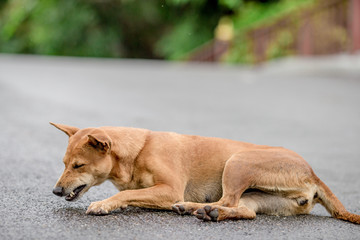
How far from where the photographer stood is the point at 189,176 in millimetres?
4625

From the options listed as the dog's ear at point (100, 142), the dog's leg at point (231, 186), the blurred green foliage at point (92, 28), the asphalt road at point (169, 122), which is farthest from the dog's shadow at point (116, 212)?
the blurred green foliage at point (92, 28)

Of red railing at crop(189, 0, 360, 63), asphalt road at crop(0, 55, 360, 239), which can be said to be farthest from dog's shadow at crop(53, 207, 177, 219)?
red railing at crop(189, 0, 360, 63)

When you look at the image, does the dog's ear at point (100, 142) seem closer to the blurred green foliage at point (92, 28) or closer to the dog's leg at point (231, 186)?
the dog's leg at point (231, 186)

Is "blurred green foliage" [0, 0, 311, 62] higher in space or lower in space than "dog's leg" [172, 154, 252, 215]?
higher

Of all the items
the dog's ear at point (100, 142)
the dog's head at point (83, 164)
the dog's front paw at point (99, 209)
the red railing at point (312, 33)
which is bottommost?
the dog's front paw at point (99, 209)

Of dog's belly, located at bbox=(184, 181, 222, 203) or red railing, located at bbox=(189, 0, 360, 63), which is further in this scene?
red railing, located at bbox=(189, 0, 360, 63)

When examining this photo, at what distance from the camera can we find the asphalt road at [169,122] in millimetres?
4020

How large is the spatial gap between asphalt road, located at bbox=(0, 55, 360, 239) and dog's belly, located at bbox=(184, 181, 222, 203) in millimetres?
340

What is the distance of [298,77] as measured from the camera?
59.8 feet

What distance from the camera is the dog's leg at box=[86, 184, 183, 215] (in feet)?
13.8

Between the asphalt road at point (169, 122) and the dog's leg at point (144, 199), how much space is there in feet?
0.28

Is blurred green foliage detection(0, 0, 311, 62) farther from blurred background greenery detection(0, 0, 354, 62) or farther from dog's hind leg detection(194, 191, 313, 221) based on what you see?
dog's hind leg detection(194, 191, 313, 221)

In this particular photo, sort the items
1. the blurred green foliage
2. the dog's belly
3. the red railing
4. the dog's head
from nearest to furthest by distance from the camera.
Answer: the dog's head → the dog's belly → the red railing → the blurred green foliage

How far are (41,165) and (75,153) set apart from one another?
6.44 feet
